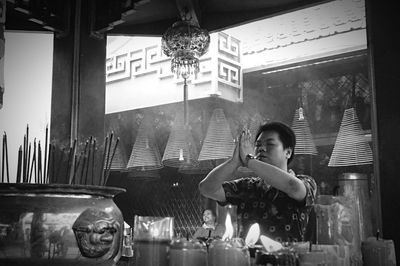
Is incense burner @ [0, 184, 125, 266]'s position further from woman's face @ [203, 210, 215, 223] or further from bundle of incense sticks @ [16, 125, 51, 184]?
woman's face @ [203, 210, 215, 223]

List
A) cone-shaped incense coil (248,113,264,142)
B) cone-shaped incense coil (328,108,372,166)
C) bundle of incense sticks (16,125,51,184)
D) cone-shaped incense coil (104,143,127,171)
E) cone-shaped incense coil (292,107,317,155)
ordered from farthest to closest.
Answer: cone-shaped incense coil (104,143,127,171), cone-shaped incense coil (248,113,264,142), cone-shaped incense coil (292,107,317,155), cone-shaped incense coil (328,108,372,166), bundle of incense sticks (16,125,51,184)

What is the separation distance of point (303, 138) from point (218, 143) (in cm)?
77

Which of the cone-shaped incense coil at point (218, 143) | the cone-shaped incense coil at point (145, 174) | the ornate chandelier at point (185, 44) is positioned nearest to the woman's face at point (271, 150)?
the ornate chandelier at point (185, 44)

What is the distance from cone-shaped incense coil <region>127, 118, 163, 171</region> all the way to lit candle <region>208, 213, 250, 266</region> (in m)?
3.48

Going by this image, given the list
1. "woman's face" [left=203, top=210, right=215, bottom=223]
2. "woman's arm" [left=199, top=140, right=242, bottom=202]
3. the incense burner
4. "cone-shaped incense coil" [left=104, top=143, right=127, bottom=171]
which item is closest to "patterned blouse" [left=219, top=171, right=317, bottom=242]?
"woman's arm" [left=199, top=140, right=242, bottom=202]

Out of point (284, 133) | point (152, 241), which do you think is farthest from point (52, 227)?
point (284, 133)

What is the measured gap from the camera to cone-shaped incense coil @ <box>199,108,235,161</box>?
4156 mm

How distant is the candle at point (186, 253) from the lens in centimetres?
129

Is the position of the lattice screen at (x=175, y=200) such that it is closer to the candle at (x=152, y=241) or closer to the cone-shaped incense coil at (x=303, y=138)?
the cone-shaped incense coil at (x=303, y=138)

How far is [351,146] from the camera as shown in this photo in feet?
11.3

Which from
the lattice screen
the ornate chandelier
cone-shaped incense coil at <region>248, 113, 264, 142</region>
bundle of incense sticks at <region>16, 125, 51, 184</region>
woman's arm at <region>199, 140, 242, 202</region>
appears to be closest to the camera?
bundle of incense sticks at <region>16, 125, 51, 184</region>

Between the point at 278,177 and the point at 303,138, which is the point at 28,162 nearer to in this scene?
the point at 278,177

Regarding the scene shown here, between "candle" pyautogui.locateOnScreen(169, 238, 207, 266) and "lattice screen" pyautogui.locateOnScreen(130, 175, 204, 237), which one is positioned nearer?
"candle" pyautogui.locateOnScreen(169, 238, 207, 266)

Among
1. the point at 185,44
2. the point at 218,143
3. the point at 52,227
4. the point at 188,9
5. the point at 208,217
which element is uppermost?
the point at 188,9
